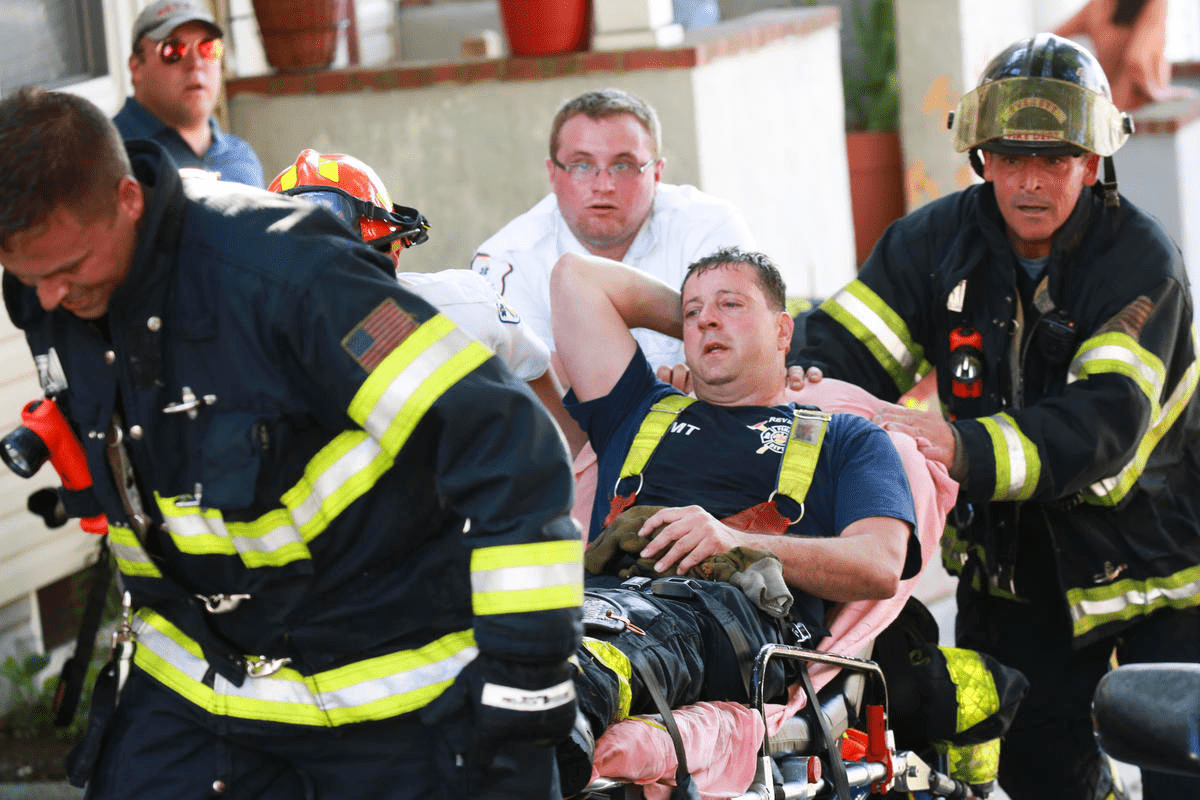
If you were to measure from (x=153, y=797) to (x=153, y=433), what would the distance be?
0.58 m

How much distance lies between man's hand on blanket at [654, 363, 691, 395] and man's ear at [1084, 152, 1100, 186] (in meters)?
1.18

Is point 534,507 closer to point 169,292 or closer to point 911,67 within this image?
point 169,292

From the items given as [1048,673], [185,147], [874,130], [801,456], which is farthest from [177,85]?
[874,130]

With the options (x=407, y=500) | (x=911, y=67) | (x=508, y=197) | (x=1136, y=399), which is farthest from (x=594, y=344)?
(x=911, y=67)

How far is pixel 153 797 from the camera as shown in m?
2.46

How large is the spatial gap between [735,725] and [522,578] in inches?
45.5

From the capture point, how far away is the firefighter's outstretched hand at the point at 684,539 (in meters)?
3.60

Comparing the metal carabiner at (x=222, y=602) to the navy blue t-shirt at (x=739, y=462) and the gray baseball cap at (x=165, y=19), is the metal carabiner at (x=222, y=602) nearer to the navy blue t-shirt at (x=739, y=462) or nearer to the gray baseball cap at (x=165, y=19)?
the navy blue t-shirt at (x=739, y=462)

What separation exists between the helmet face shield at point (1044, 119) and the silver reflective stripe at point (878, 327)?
1.85 feet

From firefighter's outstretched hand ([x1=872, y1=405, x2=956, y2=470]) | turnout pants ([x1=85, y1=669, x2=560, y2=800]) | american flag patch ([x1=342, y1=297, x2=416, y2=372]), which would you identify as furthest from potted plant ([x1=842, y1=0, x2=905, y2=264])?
american flag patch ([x1=342, y1=297, x2=416, y2=372])

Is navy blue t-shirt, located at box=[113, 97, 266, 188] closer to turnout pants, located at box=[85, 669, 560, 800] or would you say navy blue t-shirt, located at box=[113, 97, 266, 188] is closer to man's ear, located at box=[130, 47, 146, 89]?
man's ear, located at box=[130, 47, 146, 89]

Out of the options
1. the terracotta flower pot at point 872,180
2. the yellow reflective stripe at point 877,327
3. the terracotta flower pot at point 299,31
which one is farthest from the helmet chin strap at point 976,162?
the terracotta flower pot at point 872,180

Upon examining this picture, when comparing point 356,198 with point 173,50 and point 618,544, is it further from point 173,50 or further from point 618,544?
point 173,50

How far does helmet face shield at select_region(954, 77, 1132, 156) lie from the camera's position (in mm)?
4066
